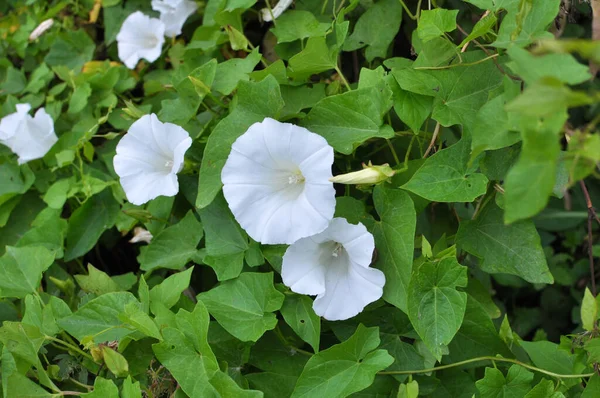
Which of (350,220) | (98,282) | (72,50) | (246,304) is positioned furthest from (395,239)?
(72,50)

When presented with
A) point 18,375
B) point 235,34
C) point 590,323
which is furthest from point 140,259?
point 590,323

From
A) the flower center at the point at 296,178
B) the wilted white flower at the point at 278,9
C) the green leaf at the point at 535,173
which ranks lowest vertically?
the flower center at the point at 296,178

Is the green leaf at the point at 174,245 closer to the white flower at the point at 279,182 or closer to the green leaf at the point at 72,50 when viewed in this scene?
the white flower at the point at 279,182

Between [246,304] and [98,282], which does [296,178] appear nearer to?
[246,304]

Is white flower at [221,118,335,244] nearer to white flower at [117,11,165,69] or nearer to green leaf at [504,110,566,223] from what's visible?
green leaf at [504,110,566,223]

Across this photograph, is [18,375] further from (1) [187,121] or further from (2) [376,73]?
(2) [376,73]

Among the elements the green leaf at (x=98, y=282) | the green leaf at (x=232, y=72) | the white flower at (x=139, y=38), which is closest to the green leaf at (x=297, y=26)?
the green leaf at (x=232, y=72)
